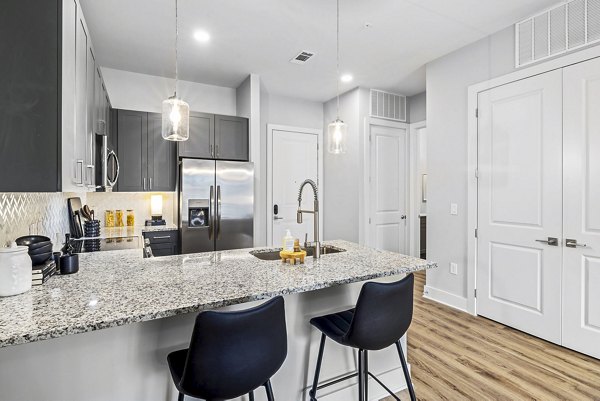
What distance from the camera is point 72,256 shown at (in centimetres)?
163

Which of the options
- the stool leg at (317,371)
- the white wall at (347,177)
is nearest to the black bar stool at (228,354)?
the stool leg at (317,371)

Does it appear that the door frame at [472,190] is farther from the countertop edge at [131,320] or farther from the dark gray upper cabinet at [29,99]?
the dark gray upper cabinet at [29,99]

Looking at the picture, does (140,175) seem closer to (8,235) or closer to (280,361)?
(8,235)

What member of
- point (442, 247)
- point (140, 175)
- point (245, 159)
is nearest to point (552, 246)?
point (442, 247)

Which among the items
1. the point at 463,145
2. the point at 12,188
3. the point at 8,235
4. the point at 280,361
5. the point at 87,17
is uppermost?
the point at 87,17

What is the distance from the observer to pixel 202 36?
3086 mm

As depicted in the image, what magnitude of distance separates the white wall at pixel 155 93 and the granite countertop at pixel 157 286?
2544mm

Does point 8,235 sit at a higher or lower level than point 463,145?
lower

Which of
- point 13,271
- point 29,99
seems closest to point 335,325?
point 13,271

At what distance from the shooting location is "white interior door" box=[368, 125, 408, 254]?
4.72 m

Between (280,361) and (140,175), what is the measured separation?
3250mm

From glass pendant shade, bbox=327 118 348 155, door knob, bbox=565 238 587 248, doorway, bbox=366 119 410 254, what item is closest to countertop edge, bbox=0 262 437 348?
glass pendant shade, bbox=327 118 348 155

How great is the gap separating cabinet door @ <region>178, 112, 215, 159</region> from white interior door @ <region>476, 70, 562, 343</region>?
3.06 meters

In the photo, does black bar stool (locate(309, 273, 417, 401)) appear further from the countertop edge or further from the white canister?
the white canister
